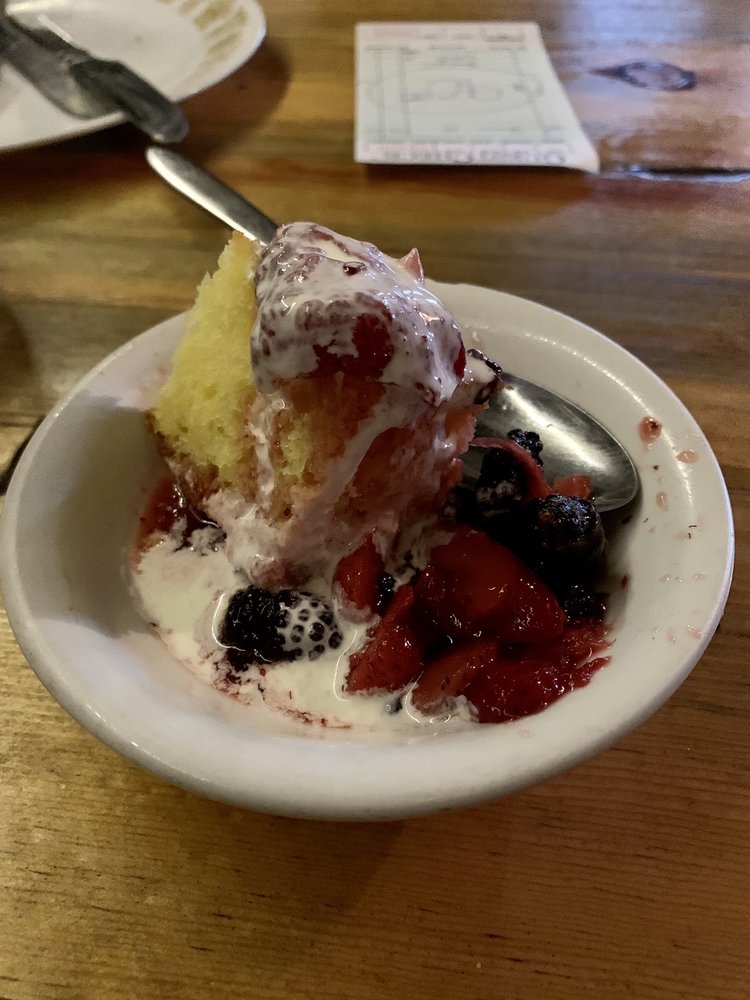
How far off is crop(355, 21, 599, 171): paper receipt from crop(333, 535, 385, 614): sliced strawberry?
1.38m

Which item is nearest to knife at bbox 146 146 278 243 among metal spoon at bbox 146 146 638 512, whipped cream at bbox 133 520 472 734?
metal spoon at bbox 146 146 638 512

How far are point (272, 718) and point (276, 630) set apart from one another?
0.12 metres

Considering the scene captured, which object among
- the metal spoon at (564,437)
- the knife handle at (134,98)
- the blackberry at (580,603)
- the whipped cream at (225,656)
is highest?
the knife handle at (134,98)

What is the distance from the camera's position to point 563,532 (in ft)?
3.33

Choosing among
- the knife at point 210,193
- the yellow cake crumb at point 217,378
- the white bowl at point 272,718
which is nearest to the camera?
the white bowl at point 272,718

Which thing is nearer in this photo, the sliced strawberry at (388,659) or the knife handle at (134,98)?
the sliced strawberry at (388,659)

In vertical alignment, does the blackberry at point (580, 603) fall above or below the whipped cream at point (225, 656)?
above

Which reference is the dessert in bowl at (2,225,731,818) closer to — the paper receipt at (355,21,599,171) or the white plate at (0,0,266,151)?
the paper receipt at (355,21,599,171)

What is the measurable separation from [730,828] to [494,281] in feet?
4.08

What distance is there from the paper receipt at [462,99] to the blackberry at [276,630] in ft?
4.79

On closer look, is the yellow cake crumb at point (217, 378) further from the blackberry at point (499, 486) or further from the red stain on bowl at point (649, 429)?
the red stain on bowl at point (649, 429)

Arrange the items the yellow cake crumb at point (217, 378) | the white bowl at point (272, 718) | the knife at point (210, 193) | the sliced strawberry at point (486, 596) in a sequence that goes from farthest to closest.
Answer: the knife at point (210, 193) < the yellow cake crumb at point (217, 378) < the sliced strawberry at point (486, 596) < the white bowl at point (272, 718)

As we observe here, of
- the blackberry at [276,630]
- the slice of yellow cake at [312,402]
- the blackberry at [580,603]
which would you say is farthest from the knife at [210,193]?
the blackberry at [580,603]

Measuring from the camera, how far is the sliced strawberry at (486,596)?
3.25 ft
